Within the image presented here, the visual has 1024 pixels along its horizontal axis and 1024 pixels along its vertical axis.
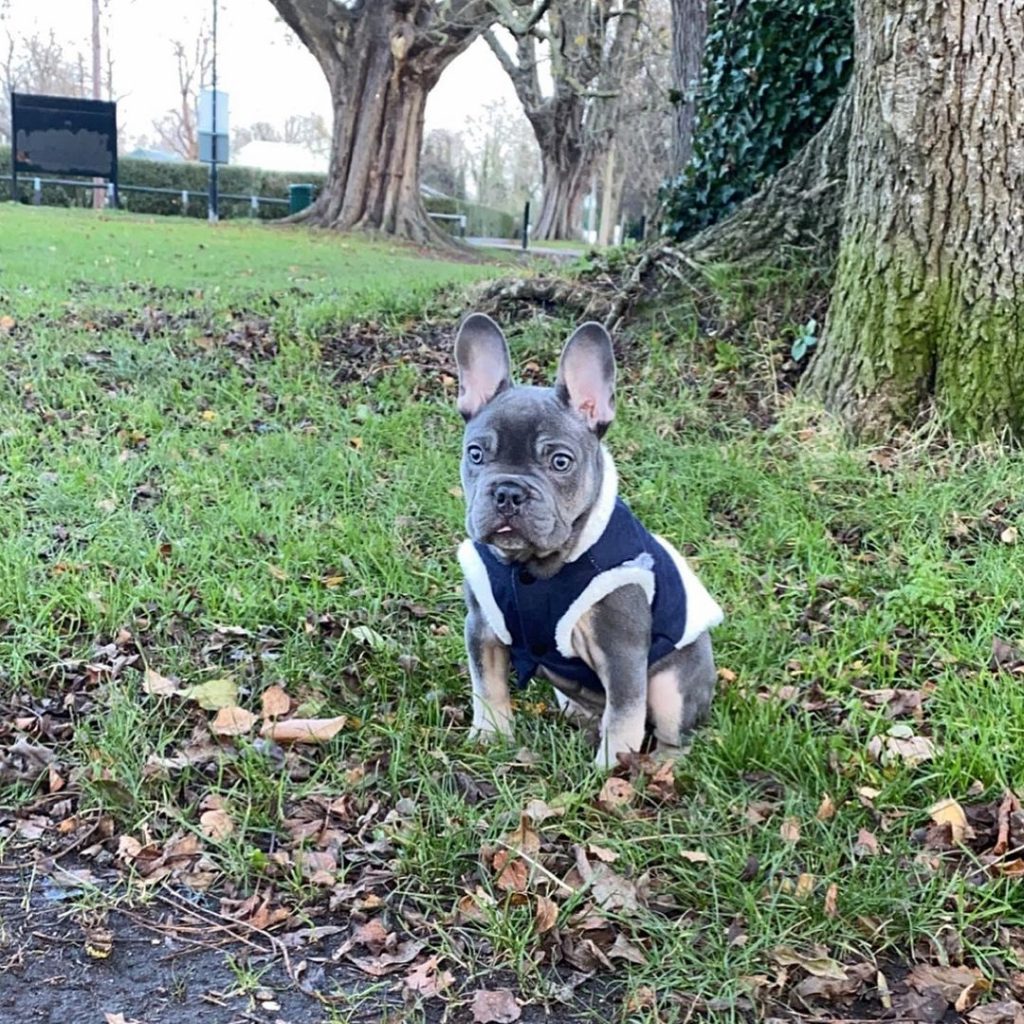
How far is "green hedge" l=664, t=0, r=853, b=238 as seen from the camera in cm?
786

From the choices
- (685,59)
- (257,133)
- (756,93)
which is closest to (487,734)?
(756,93)

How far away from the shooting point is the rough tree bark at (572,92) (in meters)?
22.2

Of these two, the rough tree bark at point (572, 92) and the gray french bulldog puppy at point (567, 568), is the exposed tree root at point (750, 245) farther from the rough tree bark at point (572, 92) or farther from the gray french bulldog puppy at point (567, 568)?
the rough tree bark at point (572, 92)

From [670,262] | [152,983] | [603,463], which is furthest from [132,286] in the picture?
[152,983]

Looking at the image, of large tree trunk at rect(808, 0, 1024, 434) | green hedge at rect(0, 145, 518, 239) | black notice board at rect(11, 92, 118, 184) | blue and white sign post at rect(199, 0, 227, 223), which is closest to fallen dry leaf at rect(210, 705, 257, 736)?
large tree trunk at rect(808, 0, 1024, 434)

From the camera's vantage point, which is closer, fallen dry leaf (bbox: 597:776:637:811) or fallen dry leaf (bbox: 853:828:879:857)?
fallen dry leaf (bbox: 853:828:879:857)

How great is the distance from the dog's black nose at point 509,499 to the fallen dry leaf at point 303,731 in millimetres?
1067

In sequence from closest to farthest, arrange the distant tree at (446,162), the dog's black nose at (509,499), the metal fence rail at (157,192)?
the dog's black nose at (509,499) < the metal fence rail at (157,192) < the distant tree at (446,162)

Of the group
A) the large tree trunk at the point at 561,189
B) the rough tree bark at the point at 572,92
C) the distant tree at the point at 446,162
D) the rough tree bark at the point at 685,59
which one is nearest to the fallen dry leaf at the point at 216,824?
the rough tree bark at the point at 685,59

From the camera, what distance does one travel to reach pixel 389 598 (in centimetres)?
451

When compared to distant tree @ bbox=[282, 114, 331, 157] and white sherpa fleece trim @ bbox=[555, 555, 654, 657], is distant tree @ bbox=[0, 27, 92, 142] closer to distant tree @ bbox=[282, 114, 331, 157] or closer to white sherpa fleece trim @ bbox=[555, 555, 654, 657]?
distant tree @ bbox=[282, 114, 331, 157]

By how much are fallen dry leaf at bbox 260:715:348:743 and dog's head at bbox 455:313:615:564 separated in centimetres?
87

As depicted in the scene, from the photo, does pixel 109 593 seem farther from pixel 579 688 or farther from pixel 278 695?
pixel 579 688

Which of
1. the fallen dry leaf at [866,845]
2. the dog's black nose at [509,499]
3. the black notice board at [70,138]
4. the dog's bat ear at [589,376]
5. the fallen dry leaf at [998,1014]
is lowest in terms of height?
the fallen dry leaf at [998,1014]
